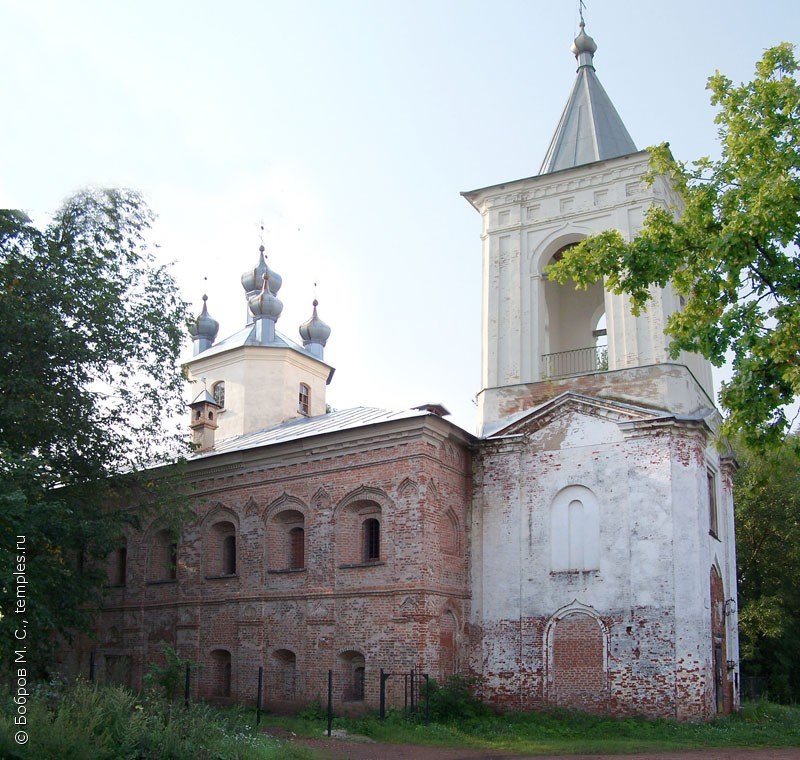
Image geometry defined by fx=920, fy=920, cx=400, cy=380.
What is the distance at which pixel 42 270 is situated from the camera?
16406 millimetres

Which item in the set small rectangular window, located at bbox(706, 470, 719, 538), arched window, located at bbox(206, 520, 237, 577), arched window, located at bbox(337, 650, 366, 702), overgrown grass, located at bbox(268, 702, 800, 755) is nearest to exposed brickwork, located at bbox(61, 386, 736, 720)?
arched window, located at bbox(337, 650, 366, 702)

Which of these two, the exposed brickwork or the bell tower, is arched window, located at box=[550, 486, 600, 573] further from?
the bell tower

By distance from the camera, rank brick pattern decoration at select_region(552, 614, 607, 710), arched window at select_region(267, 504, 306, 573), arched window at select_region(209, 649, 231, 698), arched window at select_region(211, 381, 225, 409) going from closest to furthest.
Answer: brick pattern decoration at select_region(552, 614, 607, 710)
arched window at select_region(267, 504, 306, 573)
arched window at select_region(209, 649, 231, 698)
arched window at select_region(211, 381, 225, 409)

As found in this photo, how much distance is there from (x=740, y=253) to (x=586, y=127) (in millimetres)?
11456

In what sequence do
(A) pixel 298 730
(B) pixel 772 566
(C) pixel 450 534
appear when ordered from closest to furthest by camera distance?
(A) pixel 298 730, (C) pixel 450 534, (B) pixel 772 566

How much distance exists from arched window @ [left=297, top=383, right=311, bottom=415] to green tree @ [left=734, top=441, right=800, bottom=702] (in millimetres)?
14022

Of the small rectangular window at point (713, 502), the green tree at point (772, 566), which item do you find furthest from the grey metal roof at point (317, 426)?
the green tree at point (772, 566)

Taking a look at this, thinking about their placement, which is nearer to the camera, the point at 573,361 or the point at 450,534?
the point at 450,534

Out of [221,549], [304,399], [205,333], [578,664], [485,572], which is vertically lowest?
[578,664]

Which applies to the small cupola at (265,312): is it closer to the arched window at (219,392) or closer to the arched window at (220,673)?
the arched window at (219,392)

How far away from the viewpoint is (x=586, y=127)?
22.0m

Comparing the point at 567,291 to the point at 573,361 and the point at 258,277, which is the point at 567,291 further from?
the point at 258,277

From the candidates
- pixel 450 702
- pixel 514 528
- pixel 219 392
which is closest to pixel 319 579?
pixel 450 702

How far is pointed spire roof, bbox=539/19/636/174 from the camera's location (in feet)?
70.3
